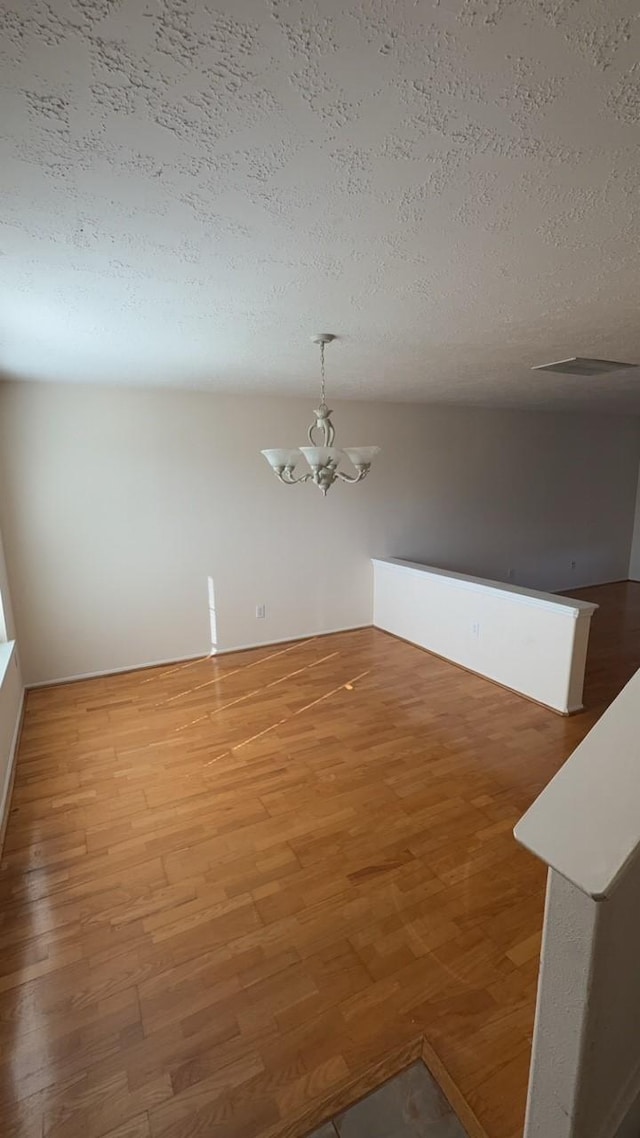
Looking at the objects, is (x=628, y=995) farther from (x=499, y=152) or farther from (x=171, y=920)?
(x=499, y=152)

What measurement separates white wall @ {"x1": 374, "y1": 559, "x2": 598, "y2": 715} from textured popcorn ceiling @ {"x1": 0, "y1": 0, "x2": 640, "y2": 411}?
189 cm

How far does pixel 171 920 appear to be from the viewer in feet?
6.15

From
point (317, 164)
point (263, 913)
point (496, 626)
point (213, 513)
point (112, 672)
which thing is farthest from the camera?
point (213, 513)

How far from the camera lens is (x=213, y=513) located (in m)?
4.37

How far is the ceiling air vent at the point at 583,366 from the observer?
324 cm

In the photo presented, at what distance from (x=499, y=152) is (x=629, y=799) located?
1.30 metres

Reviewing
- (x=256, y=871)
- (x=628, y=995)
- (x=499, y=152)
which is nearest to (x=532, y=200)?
(x=499, y=152)


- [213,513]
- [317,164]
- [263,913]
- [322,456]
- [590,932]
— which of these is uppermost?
[317,164]

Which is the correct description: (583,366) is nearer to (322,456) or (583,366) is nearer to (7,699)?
(322,456)

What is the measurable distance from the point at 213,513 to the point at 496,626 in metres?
2.60

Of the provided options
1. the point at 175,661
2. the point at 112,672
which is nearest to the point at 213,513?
the point at 175,661

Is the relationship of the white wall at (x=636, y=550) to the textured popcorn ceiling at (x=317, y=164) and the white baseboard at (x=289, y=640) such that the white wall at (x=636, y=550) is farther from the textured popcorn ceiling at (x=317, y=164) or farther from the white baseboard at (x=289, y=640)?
the textured popcorn ceiling at (x=317, y=164)

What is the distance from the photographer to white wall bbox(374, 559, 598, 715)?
3.33 metres

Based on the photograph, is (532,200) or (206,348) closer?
(532,200)
